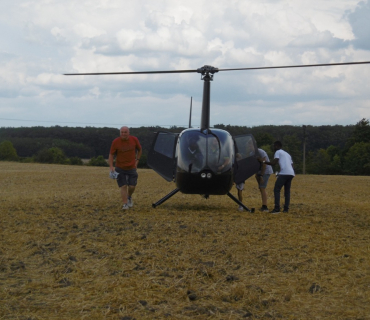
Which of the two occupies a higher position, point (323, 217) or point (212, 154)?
point (212, 154)

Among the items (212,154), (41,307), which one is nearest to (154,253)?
(41,307)

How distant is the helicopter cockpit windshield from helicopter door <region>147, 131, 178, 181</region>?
81 cm

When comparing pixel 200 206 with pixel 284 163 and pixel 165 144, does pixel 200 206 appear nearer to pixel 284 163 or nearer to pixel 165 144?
pixel 165 144

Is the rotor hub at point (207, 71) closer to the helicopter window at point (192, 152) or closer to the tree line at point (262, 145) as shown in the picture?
the helicopter window at point (192, 152)

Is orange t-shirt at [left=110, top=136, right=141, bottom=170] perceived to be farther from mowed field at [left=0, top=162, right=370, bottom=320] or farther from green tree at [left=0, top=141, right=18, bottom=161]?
green tree at [left=0, top=141, right=18, bottom=161]

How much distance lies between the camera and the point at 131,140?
13023 millimetres

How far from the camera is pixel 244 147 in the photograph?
1370cm

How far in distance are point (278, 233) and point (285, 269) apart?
282 centimetres

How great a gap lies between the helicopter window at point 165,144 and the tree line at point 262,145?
41.7 metres

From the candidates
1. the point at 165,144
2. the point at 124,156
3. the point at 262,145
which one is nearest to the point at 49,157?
the point at 262,145

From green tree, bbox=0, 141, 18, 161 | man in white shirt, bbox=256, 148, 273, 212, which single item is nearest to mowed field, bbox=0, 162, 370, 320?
man in white shirt, bbox=256, 148, 273, 212

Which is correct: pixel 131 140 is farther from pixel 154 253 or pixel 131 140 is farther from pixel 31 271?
pixel 31 271

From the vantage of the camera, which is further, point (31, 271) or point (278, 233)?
point (278, 233)

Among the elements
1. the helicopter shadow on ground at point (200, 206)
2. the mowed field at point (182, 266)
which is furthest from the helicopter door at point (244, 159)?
the mowed field at point (182, 266)
